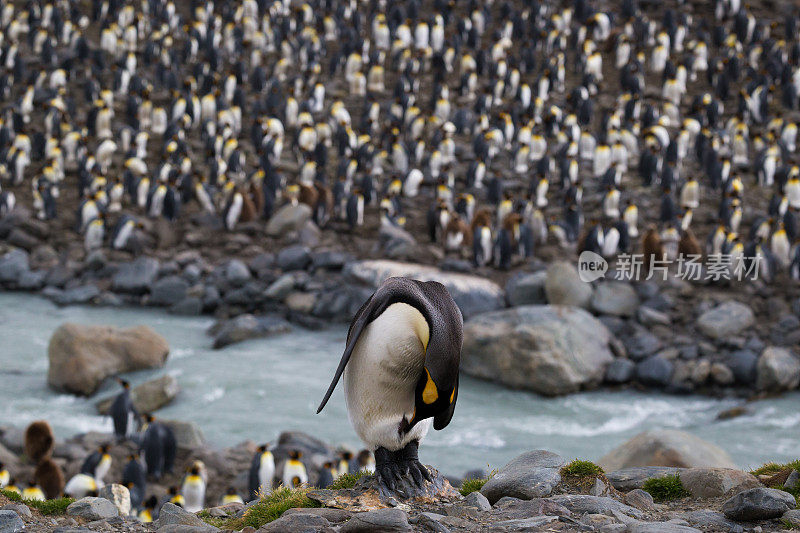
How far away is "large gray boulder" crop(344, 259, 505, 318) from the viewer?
17.2 m

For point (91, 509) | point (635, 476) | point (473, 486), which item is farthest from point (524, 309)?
point (91, 509)

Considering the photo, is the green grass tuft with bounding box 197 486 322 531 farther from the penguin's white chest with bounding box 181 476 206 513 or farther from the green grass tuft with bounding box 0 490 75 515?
the penguin's white chest with bounding box 181 476 206 513

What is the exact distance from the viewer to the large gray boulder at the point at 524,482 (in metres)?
5.35

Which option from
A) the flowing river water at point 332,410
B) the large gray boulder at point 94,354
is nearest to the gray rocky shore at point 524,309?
the flowing river water at point 332,410

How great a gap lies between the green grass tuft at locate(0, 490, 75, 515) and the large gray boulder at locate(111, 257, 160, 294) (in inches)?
511

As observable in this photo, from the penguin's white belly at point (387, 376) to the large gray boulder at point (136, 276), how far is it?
562 inches

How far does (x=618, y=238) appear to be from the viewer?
1933 centimetres

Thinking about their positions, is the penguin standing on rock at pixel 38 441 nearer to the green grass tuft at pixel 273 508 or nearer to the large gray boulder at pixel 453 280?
the large gray boulder at pixel 453 280

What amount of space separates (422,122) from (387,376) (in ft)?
68.6

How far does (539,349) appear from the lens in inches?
585

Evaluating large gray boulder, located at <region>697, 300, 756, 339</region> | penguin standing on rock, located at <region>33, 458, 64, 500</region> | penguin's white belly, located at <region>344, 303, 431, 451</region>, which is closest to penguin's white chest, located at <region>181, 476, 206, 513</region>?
penguin standing on rock, located at <region>33, 458, 64, 500</region>

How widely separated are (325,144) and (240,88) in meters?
4.36

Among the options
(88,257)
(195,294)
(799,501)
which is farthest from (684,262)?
(799,501)

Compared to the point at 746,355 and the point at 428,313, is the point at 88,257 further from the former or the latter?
the point at 428,313
